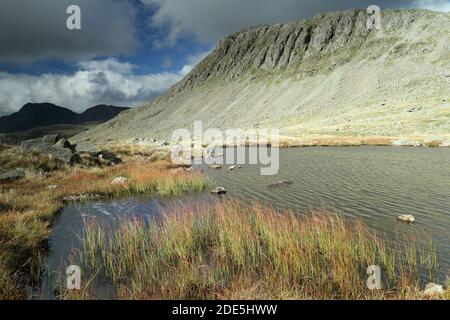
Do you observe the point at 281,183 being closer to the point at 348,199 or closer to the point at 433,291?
the point at 348,199

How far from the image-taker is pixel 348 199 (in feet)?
55.2

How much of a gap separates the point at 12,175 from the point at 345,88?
119 meters

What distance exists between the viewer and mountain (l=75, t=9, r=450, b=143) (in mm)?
74538

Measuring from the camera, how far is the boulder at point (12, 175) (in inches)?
821

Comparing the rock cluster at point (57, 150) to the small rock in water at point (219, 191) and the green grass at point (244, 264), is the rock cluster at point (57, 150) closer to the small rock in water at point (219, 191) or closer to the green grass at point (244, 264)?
the small rock in water at point (219, 191)

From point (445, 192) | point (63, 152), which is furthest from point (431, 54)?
point (63, 152)

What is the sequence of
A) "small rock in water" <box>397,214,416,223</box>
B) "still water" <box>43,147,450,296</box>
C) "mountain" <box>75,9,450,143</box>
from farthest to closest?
"mountain" <box>75,9,450,143</box> < "small rock in water" <box>397,214,416,223</box> < "still water" <box>43,147,450,296</box>

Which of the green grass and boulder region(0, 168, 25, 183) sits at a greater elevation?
boulder region(0, 168, 25, 183)

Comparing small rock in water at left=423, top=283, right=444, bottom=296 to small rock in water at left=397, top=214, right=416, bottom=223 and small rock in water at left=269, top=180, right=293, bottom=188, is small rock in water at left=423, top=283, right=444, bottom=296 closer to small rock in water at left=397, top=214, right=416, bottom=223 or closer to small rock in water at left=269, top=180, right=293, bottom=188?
small rock in water at left=397, top=214, right=416, bottom=223

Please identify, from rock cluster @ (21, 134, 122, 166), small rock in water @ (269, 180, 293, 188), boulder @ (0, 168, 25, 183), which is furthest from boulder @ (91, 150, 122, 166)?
small rock in water @ (269, 180, 293, 188)

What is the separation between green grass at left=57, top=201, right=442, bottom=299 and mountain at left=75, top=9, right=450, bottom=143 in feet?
172

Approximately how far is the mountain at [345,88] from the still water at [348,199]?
117 ft
